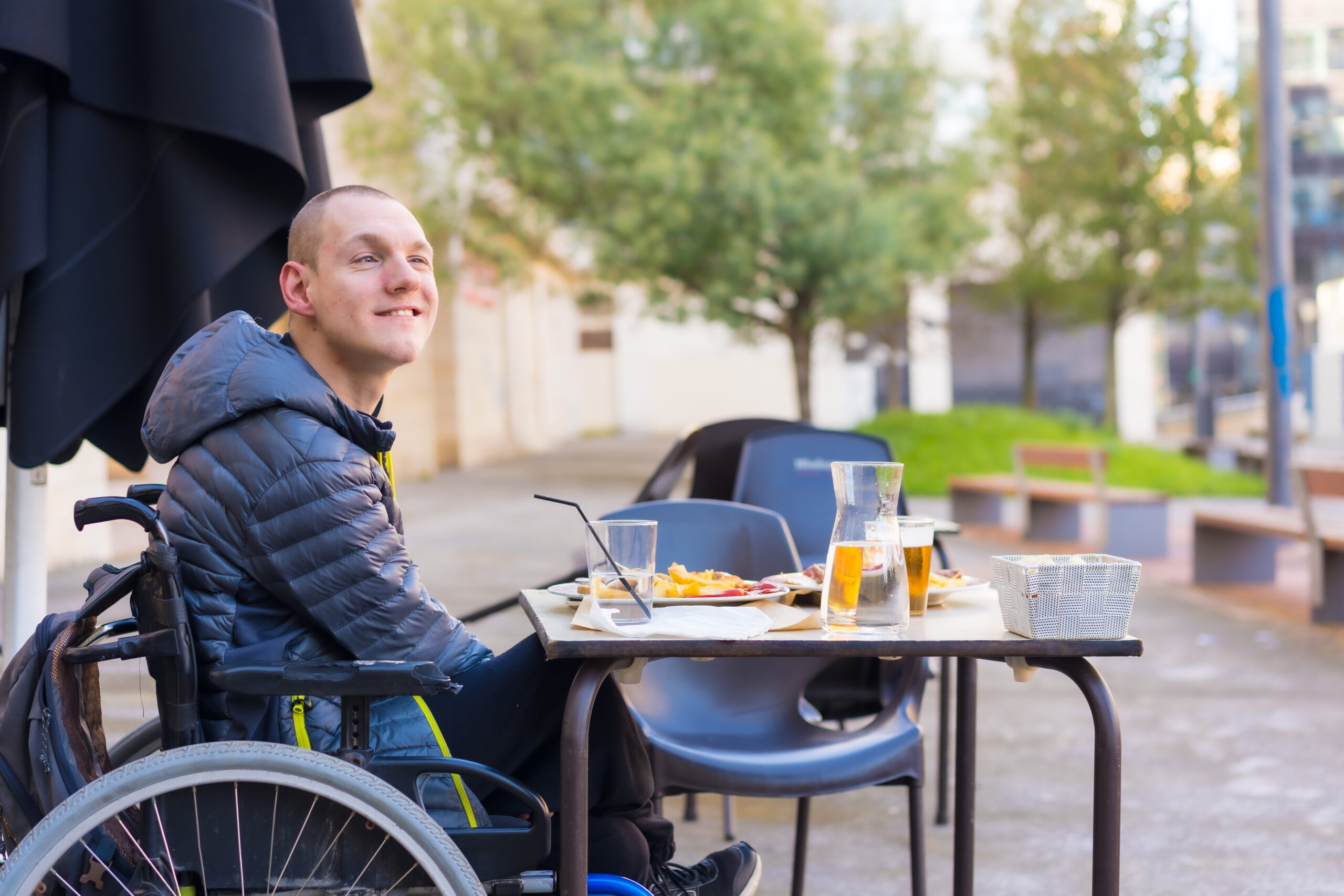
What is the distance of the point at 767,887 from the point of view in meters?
3.25

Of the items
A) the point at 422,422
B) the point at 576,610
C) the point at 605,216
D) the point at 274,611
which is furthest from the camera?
the point at 422,422

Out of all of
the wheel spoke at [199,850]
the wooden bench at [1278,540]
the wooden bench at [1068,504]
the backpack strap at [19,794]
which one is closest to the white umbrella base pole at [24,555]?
the backpack strap at [19,794]

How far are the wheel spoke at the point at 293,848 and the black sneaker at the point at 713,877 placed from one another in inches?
24.1

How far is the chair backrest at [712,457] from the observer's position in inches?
185

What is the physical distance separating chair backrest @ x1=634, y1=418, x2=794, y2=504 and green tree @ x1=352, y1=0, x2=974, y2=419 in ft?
31.7

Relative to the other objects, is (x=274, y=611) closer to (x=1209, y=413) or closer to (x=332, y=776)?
(x=332, y=776)

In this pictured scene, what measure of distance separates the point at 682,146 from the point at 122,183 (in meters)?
12.6

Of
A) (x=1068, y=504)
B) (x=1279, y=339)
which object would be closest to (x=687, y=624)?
(x=1279, y=339)

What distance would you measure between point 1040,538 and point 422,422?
9840mm

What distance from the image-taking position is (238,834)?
1786 millimetres

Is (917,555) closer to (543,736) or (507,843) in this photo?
(543,736)

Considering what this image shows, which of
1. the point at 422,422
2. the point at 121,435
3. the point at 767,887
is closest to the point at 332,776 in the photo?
the point at 121,435

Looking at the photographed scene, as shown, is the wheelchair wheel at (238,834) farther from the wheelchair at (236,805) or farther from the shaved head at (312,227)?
the shaved head at (312,227)

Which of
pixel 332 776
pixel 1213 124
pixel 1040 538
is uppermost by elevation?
pixel 1213 124
